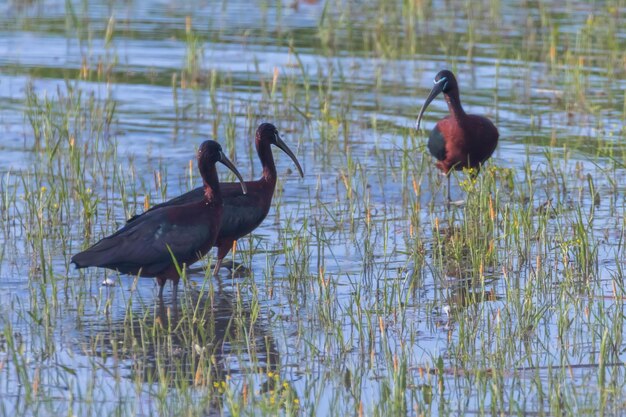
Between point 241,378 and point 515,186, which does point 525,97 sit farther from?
point 241,378

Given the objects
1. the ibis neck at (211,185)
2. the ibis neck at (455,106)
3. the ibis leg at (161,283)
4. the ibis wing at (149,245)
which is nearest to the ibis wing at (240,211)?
the ibis neck at (211,185)

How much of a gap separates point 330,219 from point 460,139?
1466mm

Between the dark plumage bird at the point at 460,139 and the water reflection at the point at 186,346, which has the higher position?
Answer: the dark plumage bird at the point at 460,139

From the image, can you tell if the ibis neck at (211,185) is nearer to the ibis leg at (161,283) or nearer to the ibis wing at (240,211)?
the ibis wing at (240,211)

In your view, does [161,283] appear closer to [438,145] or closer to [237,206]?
[237,206]

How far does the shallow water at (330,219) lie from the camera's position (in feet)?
18.2

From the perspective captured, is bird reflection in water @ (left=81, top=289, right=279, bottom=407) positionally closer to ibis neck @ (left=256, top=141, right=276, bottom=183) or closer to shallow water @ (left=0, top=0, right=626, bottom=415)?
shallow water @ (left=0, top=0, right=626, bottom=415)

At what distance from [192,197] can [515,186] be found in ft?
10.5

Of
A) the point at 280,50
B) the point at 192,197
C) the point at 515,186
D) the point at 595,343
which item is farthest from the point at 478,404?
the point at 280,50

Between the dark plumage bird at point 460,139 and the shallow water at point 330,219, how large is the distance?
27 centimetres

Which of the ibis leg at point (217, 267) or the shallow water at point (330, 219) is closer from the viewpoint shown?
the shallow water at point (330, 219)

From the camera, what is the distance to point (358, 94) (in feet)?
43.1

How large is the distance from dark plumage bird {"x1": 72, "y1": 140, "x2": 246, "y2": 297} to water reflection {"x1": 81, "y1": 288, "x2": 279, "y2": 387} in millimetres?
268

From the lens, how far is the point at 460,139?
9719mm
